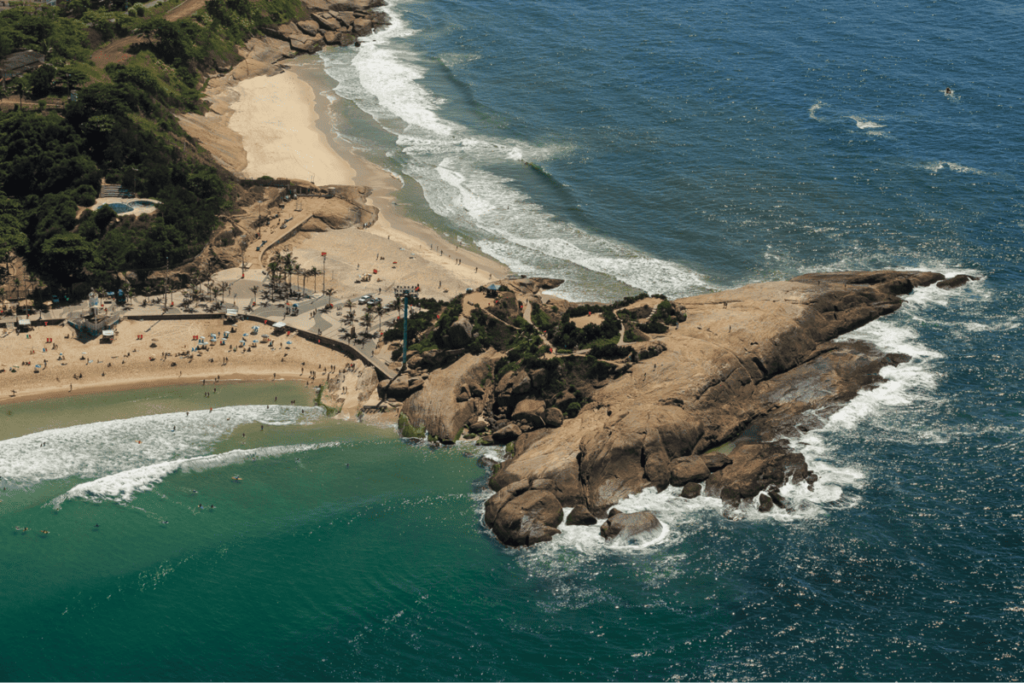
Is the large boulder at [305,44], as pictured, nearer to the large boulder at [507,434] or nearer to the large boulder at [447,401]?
the large boulder at [447,401]

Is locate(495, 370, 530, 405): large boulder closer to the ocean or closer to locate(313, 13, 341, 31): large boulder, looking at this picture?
the ocean

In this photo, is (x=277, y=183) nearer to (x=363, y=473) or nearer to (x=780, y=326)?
(x=363, y=473)

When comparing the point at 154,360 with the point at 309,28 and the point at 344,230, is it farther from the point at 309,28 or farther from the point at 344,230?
the point at 309,28

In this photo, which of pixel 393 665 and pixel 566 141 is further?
pixel 566 141

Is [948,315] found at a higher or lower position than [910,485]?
higher

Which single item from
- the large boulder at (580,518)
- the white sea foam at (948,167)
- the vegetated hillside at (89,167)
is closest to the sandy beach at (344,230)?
the vegetated hillside at (89,167)

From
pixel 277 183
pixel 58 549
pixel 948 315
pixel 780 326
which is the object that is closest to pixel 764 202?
pixel 948 315
